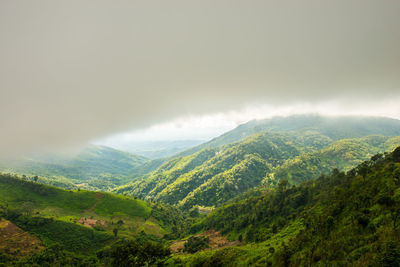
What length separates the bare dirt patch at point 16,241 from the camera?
132 m

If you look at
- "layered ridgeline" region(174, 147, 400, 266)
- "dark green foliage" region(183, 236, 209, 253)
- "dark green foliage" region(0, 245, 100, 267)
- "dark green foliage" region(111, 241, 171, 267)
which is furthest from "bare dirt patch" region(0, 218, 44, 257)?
"layered ridgeline" region(174, 147, 400, 266)

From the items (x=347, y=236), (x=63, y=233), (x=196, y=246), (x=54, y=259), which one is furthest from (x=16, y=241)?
(x=347, y=236)

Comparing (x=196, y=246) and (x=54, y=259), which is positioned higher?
(x=196, y=246)

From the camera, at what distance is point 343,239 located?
47750 millimetres

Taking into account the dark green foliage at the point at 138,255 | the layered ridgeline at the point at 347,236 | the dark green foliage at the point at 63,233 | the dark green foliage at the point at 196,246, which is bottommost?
the dark green foliage at the point at 63,233

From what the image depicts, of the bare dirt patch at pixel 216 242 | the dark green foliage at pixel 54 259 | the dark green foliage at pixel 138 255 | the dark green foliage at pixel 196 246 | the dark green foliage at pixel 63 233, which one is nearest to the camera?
the dark green foliage at pixel 138 255

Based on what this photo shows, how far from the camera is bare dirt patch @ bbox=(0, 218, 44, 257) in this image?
13205 centimetres

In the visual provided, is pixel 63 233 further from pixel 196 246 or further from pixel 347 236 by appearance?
pixel 347 236

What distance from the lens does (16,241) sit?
5571 inches

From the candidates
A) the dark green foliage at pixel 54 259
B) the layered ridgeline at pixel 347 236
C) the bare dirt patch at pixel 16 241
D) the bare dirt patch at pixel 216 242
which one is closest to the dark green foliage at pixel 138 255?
the layered ridgeline at pixel 347 236

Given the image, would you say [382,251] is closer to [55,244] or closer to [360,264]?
[360,264]

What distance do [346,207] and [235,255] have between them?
54340 millimetres

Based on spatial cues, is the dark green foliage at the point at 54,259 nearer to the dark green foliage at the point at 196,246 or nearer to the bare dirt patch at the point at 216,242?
the bare dirt patch at the point at 216,242

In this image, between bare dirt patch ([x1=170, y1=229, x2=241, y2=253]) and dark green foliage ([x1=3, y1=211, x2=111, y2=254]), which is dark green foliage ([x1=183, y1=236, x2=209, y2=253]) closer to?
bare dirt patch ([x1=170, y1=229, x2=241, y2=253])
